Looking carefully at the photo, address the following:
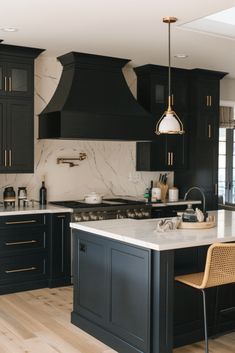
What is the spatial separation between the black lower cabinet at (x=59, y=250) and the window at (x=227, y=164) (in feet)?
11.6

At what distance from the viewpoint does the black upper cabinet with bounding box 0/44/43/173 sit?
540cm

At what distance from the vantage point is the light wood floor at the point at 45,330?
3.70 metres

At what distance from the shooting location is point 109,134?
5.73 m

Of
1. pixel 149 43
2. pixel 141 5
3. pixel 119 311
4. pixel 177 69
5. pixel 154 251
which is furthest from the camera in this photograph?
pixel 177 69

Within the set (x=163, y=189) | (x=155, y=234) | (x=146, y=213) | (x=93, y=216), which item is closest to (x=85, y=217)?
(x=93, y=216)

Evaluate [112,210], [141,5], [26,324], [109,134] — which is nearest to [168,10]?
[141,5]

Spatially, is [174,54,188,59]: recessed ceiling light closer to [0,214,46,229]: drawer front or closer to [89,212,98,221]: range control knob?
[89,212,98,221]: range control knob

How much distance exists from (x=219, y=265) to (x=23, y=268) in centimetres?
264

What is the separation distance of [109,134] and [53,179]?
928 millimetres

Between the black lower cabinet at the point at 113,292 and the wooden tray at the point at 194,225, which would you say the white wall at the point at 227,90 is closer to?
the wooden tray at the point at 194,225

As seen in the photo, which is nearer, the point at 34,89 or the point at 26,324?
the point at 26,324

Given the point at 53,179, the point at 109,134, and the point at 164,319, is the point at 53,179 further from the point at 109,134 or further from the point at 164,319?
the point at 164,319

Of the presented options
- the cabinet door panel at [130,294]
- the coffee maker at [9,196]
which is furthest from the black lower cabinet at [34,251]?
the cabinet door panel at [130,294]

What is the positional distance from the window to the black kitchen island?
12.9 feet
